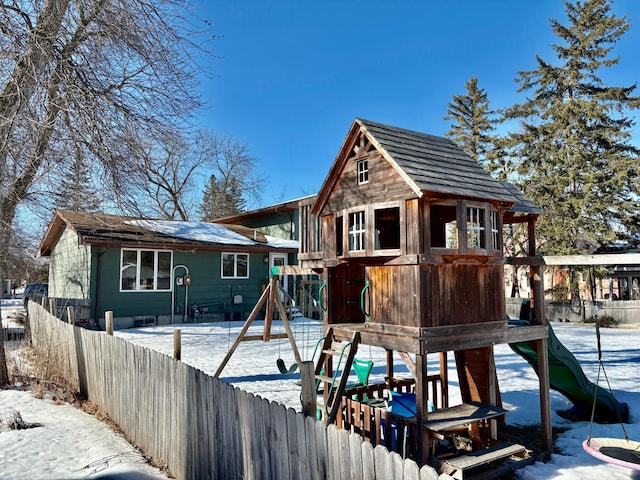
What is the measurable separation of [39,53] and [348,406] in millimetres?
7157

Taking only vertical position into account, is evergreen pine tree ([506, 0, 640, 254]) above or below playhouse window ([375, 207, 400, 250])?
above

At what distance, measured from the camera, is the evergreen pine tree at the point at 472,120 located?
107 ft

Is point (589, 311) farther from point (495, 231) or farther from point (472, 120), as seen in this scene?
point (495, 231)

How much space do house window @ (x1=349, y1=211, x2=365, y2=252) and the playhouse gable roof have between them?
795mm

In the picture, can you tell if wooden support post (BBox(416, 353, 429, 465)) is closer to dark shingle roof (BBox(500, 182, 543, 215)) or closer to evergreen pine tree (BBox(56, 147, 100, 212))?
dark shingle roof (BBox(500, 182, 543, 215))

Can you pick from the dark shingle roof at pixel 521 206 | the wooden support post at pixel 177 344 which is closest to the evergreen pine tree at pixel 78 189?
the wooden support post at pixel 177 344

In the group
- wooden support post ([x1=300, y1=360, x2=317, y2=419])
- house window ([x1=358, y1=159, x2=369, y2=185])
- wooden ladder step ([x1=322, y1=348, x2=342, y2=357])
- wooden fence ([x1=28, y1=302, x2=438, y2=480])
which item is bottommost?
wooden fence ([x1=28, y1=302, x2=438, y2=480])

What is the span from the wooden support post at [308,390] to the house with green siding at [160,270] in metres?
11.7

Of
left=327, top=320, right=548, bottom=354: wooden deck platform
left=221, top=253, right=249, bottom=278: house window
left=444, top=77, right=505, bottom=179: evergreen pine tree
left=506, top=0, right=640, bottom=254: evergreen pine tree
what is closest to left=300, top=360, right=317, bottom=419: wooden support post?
left=327, top=320, right=548, bottom=354: wooden deck platform

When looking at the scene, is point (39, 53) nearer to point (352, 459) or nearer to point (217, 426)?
point (217, 426)

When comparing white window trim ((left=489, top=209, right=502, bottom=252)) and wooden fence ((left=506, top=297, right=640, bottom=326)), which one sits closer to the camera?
white window trim ((left=489, top=209, right=502, bottom=252))

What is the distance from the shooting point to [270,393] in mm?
7938

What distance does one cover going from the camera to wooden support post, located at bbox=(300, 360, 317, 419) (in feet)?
11.2

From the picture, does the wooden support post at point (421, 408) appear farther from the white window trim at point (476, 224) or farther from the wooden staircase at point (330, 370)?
the white window trim at point (476, 224)
